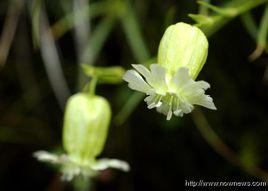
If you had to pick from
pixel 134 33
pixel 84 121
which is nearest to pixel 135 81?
pixel 84 121

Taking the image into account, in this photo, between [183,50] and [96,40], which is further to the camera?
[96,40]

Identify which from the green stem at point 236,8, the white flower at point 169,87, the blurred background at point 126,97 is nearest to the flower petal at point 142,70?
the white flower at point 169,87

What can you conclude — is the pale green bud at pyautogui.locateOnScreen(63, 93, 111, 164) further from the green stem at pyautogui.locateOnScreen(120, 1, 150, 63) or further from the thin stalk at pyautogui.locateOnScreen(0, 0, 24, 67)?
the thin stalk at pyautogui.locateOnScreen(0, 0, 24, 67)

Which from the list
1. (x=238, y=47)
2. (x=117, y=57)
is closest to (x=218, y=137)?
(x=238, y=47)

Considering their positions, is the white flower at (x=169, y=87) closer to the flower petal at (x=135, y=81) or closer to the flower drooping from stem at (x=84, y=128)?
the flower petal at (x=135, y=81)

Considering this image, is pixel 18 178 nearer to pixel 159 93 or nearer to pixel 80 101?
pixel 80 101

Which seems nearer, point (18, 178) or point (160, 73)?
point (160, 73)

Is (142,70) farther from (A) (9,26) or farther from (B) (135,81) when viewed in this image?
(A) (9,26)
